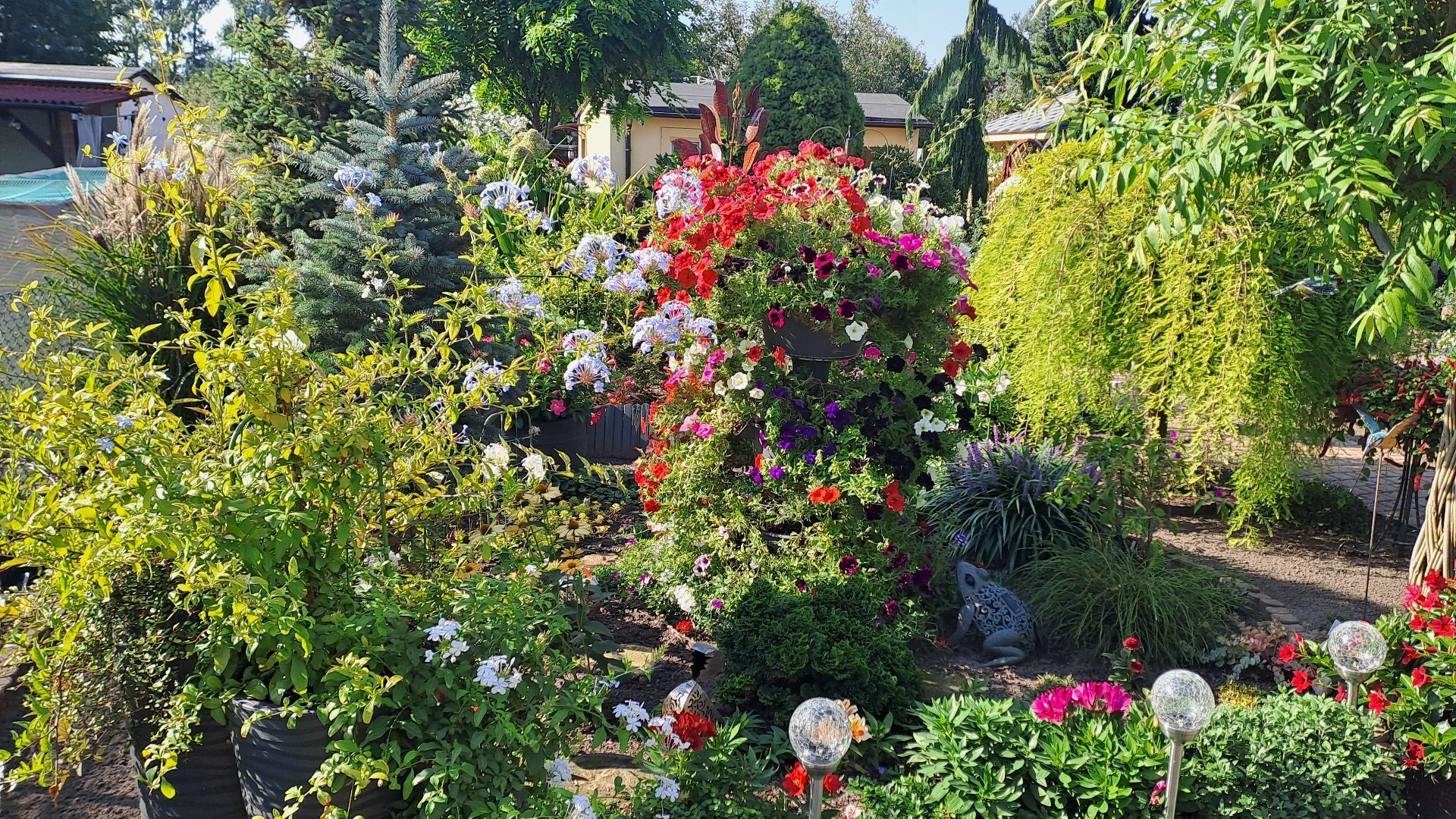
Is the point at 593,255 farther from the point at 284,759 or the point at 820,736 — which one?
the point at 820,736

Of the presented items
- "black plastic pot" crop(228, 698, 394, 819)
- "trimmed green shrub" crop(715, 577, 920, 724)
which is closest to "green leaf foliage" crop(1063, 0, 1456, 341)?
"trimmed green shrub" crop(715, 577, 920, 724)

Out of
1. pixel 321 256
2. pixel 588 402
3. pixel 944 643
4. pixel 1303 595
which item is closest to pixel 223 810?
pixel 944 643

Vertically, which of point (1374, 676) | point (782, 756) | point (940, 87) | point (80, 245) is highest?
point (940, 87)

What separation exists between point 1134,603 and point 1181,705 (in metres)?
1.55

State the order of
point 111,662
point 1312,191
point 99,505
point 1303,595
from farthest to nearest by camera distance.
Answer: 1. point 1303,595
2. point 1312,191
3. point 111,662
4. point 99,505

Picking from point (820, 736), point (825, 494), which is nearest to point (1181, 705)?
point (820, 736)

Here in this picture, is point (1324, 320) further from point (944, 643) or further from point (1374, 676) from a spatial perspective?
point (944, 643)

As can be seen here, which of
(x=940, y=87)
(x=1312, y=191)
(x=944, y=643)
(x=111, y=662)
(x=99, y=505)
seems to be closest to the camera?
(x=99, y=505)

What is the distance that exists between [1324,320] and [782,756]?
3261 mm

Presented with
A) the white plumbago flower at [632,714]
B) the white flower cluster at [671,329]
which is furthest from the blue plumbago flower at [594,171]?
the white plumbago flower at [632,714]

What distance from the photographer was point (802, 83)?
48.3 ft

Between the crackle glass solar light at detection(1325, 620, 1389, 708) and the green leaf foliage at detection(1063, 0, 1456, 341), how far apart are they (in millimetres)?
836

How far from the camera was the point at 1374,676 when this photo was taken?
114 inches

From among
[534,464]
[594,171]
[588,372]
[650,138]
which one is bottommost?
[534,464]
